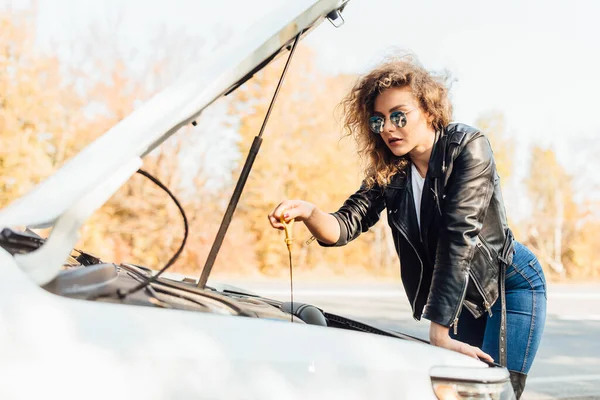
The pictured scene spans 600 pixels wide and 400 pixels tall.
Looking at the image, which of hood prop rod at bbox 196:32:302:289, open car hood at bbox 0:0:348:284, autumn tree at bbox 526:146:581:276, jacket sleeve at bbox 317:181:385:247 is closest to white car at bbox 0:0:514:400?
open car hood at bbox 0:0:348:284

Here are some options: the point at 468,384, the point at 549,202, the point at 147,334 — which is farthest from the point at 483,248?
the point at 549,202

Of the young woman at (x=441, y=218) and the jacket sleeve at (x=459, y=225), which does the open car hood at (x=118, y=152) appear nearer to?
the young woman at (x=441, y=218)

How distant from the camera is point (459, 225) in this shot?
2.18m

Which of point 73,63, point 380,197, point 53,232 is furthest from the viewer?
point 73,63

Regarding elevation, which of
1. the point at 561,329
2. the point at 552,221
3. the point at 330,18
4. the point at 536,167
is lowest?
the point at 561,329

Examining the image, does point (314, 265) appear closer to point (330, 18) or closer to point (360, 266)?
point (360, 266)

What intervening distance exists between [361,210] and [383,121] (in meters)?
0.43

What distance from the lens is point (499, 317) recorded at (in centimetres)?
238

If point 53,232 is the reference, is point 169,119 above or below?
above

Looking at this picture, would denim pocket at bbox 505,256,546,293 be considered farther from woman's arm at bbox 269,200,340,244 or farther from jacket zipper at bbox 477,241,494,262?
woman's arm at bbox 269,200,340,244

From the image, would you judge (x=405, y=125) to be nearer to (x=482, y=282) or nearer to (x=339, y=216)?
(x=339, y=216)

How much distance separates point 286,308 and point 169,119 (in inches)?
35.8

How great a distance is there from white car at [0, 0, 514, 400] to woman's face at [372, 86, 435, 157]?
0.88m

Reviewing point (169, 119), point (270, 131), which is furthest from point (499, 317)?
point (270, 131)
